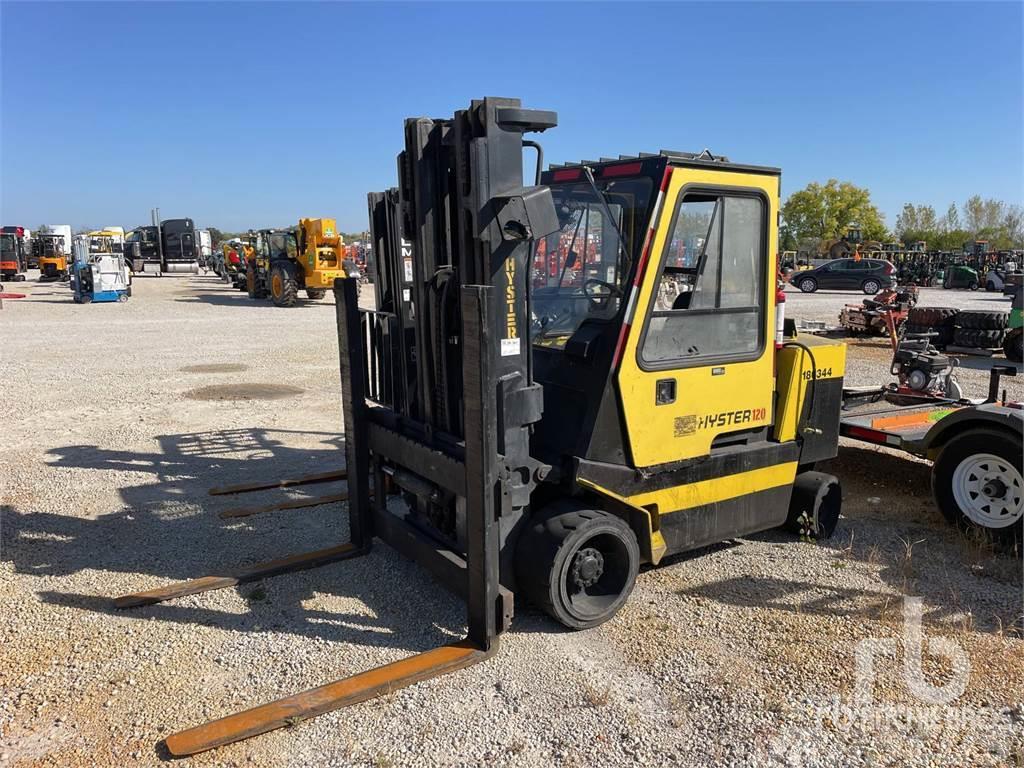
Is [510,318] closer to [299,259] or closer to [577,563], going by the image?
[577,563]

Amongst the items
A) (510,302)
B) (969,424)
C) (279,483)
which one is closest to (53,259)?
(279,483)

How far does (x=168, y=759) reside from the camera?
314cm

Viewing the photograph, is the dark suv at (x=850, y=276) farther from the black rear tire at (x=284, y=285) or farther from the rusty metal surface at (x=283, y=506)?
the rusty metal surface at (x=283, y=506)

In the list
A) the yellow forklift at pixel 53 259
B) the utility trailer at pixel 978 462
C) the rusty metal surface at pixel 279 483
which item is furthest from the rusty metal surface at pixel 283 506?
the yellow forklift at pixel 53 259

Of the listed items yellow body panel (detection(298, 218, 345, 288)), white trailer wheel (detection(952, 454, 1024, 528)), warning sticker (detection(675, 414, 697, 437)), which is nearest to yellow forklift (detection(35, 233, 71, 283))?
yellow body panel (detection(298, 218, 345, 288))

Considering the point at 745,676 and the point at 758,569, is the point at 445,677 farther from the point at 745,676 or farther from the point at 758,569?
the point at 758,569

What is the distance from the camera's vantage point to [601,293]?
14.1 feet

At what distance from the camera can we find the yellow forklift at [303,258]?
80.7 feet

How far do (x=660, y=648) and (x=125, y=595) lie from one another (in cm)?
314

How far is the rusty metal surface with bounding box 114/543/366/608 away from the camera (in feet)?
14.7

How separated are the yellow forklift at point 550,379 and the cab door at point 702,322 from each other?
0.01m

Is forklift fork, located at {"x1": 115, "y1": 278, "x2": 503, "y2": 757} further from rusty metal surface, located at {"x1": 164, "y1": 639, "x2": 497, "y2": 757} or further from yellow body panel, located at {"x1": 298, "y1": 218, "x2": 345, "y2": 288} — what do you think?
yellow body panel, located at {"x1": 298, "y1": 218, "x2": 345, "y2": 288}

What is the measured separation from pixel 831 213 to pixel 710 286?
66.8m

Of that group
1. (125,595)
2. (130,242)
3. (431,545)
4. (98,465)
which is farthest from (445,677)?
(130,242)
